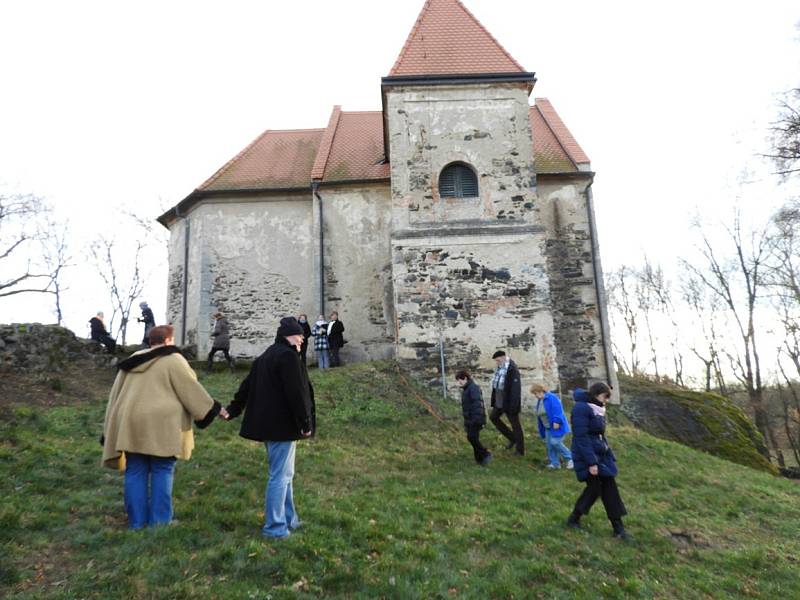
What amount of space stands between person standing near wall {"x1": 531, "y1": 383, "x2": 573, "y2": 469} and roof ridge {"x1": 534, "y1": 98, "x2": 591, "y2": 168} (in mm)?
10050

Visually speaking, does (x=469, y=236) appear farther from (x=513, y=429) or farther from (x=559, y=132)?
(x=559, y=132)

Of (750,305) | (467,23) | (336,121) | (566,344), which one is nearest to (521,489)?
(566,344)

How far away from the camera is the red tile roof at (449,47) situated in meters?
13.6

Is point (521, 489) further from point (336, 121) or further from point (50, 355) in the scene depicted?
point (336, 121)

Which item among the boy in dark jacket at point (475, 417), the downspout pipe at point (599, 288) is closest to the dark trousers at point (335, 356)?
the boy in dark jacket at point (475, 417)

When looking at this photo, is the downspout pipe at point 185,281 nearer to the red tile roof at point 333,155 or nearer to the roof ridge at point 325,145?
the red tile roof at point 333,155

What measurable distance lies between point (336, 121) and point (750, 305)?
1929 centimetres

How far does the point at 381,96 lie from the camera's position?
45.8 ft

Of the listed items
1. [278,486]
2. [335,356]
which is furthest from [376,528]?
[335,356]

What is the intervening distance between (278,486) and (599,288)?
1270 centimetres

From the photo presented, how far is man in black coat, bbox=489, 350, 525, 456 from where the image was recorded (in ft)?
28.3

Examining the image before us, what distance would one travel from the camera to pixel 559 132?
17.9 metres

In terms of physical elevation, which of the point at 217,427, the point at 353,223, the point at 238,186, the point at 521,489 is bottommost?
the point at 521,489

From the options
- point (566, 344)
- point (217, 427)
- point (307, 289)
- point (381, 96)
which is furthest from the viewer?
point (307, 289)
